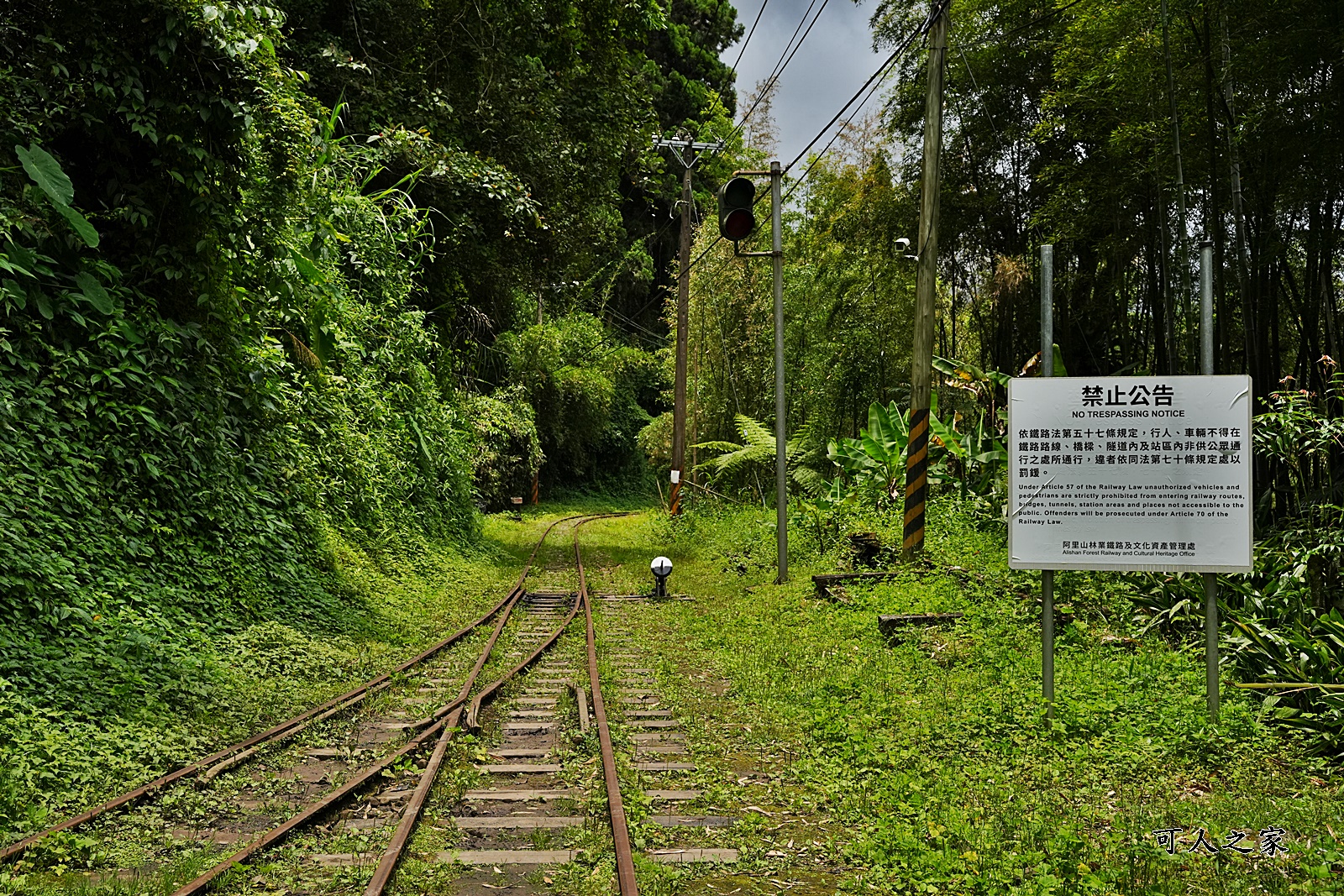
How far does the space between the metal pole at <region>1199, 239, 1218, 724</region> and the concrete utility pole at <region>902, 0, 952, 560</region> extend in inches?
180

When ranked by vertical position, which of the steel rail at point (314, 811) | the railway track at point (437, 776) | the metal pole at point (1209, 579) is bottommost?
the railway track at point (437, 776)

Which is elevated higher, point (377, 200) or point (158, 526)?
point (377, 200)

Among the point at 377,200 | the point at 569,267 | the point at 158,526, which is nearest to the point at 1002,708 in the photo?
the point at 158,526

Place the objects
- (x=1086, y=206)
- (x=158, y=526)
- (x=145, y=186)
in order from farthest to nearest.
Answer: (x=1086, y=206) → (x=145, y=186) → (x=158, y=526)

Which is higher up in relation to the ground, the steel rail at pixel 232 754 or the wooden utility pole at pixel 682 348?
the wooden utility pole at pixel 682 348

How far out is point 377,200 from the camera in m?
13.7

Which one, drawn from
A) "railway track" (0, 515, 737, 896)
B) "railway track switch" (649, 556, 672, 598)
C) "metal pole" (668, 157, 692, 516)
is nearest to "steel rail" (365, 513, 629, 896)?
"railway track" (0, 515, 737, 896)

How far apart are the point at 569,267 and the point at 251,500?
10.1 m

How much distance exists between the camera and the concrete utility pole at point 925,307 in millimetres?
9844

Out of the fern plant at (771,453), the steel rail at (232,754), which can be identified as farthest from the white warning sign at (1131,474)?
the fern plant at (771,453)

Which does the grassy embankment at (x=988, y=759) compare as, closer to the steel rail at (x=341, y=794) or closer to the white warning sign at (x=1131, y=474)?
the white warning sign at (x=1131, y=474)

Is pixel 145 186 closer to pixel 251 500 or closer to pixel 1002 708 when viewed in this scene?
pixel 251 500

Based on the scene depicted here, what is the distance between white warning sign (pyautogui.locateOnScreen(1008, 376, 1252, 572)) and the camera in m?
5.18

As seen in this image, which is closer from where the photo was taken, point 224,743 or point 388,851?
point 388,851
